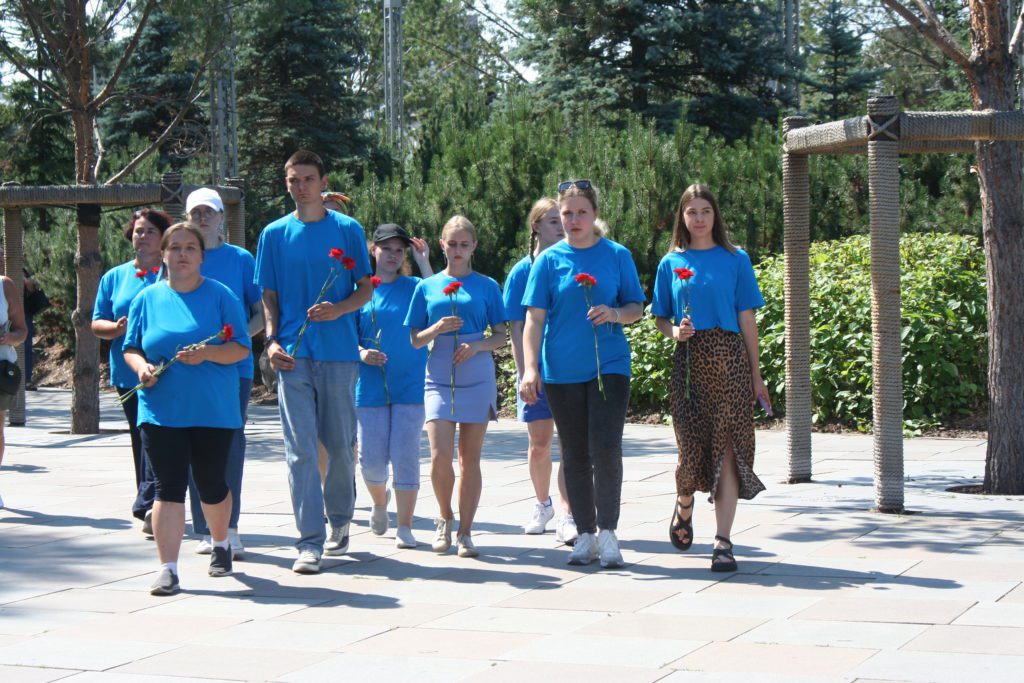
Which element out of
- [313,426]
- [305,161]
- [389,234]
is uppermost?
[305,161]

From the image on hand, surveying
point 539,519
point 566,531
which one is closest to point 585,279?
point 566,531

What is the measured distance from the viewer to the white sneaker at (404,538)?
24.5ft

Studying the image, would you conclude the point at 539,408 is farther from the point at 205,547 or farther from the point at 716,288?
the point at 205,547

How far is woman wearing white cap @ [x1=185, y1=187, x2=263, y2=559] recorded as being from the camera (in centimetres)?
732

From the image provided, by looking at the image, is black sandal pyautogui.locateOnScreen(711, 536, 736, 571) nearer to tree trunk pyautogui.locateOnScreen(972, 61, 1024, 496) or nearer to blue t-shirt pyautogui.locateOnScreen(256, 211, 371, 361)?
blue t-shirt pyautogui.locateOnScreen(256, 211, 371, 361)

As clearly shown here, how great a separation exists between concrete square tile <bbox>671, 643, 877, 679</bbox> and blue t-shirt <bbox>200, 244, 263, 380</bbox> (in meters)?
3.36

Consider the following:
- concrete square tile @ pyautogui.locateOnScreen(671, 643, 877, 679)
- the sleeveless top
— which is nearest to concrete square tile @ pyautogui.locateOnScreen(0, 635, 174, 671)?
concrete square tile @ pyautogui.locateOnScreen(671, 643, 877, 679)

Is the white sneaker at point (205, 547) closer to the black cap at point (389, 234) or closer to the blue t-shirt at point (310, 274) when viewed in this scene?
the blue t-shirt at point (310, 274)

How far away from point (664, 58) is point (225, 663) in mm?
19709

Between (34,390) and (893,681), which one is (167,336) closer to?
(893,681)

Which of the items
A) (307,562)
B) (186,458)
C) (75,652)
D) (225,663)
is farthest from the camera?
(307,562)

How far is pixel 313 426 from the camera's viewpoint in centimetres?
679

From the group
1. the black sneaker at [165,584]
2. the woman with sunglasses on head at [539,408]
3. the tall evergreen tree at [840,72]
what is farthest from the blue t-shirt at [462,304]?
→ the tall evergreen tree at [840,72]

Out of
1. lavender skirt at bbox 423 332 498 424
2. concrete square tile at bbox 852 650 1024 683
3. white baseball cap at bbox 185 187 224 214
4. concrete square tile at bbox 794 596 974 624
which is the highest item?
white baseball cap at bbox 185 187 224 214
